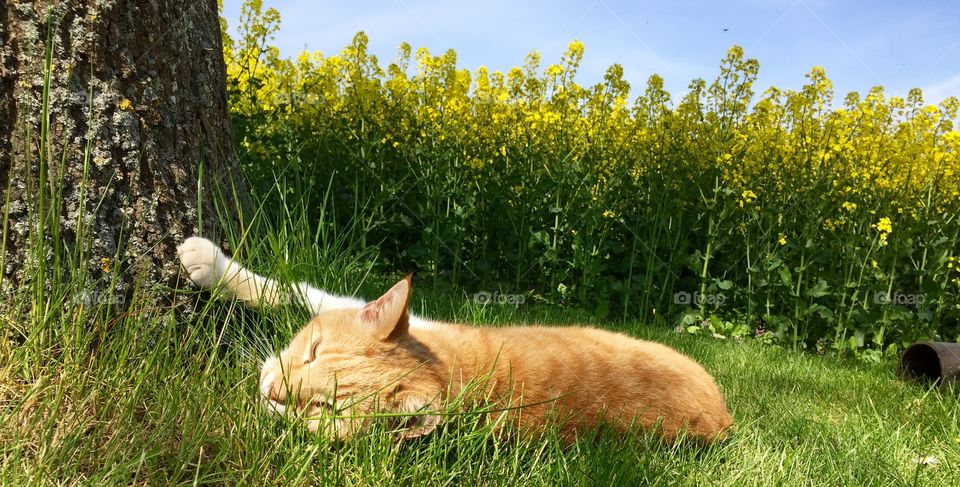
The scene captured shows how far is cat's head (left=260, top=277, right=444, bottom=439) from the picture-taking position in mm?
1834

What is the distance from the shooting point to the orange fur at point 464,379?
1.91m

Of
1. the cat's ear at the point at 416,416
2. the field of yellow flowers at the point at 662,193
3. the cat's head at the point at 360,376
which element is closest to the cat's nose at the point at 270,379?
the cat's head at the point at 360,376

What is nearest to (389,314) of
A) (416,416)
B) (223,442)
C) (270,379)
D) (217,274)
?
(416,416)

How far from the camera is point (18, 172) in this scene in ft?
6.94

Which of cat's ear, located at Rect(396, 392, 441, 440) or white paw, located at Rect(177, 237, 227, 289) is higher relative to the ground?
white paw, located at Rect(177, 237, 227, 289)

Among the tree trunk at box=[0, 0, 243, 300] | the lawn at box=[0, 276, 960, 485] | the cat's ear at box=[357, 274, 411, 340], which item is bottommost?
the lawn at box=[0, 276, 960, 485]

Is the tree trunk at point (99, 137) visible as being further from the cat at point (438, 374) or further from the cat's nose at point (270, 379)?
the cat's nose at point (270, 379)

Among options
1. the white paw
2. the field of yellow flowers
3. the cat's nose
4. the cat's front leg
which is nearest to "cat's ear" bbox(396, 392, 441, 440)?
the cat's nose

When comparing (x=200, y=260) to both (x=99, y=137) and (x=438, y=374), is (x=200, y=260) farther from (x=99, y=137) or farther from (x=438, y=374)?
(x=438, y=374)

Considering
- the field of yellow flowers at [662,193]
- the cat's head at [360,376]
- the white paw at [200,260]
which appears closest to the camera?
the cat's head at [360,376]

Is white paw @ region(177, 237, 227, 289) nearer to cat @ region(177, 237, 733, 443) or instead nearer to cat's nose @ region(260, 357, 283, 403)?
cat @ region(177, 237, 733, 443)

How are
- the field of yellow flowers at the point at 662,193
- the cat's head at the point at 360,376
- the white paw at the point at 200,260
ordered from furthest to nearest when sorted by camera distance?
the field of yellow flowers at the point at 662,193, the white paw at the point at 200,260, the cat's head at the point at 360,376

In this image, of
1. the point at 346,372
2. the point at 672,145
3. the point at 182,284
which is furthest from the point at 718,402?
the point at 672,145

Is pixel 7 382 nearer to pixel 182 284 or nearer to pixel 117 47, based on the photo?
pixel 182 284
